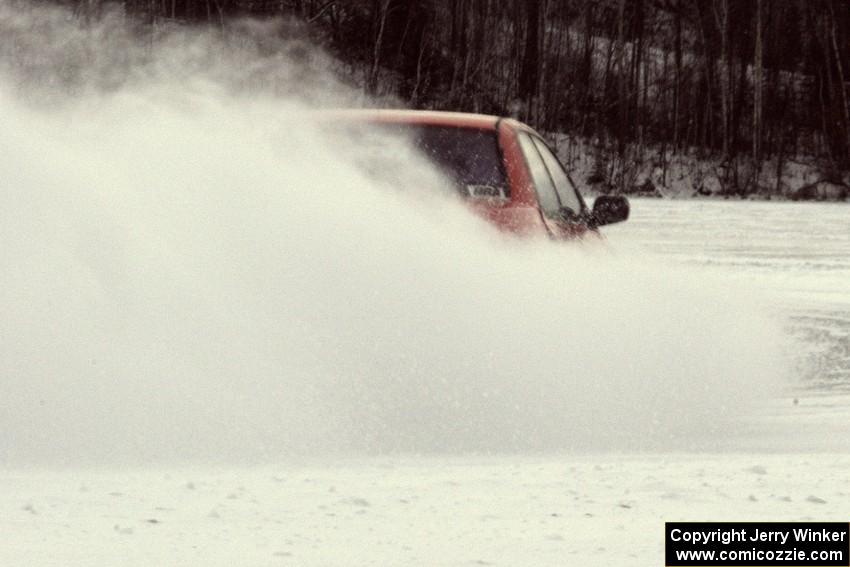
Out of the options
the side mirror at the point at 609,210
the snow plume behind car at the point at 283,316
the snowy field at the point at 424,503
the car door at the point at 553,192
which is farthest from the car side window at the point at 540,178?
the snowy field at the point at 424,503

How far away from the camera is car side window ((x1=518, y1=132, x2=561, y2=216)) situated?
28.1 ft

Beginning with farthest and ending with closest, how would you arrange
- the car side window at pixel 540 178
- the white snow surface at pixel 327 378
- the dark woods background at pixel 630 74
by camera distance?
the dark woods background at pixel 630 74 → the car side window at pixel 540 178 → the white snow surface at pixel 327 378

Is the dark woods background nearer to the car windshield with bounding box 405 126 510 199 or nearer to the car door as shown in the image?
the car door

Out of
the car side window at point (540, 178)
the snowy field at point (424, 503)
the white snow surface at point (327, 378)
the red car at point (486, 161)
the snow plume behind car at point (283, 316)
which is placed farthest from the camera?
the car side window at point (540, 178)

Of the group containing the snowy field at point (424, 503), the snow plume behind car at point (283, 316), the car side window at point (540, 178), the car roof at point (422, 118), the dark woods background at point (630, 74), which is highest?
the dark woods background at point (630, 74)

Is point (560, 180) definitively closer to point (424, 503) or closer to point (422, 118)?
point (422, 118)

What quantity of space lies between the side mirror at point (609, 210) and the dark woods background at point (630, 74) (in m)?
45.6

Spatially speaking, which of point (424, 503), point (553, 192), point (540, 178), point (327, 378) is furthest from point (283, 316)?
point (424, 503)

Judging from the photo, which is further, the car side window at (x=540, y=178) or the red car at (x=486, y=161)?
the car side window at (x=540, y=178)

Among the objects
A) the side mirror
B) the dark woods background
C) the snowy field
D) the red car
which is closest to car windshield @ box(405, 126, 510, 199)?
the red car

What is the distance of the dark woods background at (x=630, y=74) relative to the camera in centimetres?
5975

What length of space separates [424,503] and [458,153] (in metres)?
3.16

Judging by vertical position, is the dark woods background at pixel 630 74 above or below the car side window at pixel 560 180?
above

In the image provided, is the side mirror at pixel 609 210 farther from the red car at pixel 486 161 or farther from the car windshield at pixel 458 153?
the car windshield at pixel 458 153
